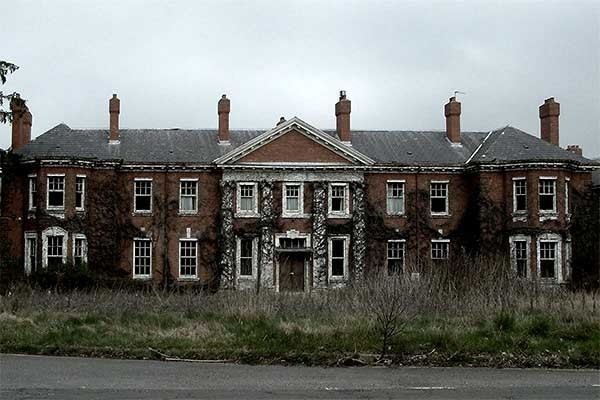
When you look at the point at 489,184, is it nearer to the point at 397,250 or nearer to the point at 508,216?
the point at 508,216

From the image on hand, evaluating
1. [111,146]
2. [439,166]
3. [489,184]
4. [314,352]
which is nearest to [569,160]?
[489,184]

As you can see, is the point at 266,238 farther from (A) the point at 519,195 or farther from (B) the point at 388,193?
(A) the point at 519,195

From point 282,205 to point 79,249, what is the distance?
35.3ft

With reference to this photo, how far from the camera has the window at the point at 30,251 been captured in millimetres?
38000

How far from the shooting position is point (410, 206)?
40.7 m

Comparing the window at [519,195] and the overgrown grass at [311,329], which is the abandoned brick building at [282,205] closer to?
the window at [519,195]

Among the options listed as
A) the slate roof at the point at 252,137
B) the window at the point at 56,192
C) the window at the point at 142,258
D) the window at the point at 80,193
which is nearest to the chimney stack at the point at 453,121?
the slate roof at the point at 252,137

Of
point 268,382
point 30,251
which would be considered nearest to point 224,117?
point 30,251

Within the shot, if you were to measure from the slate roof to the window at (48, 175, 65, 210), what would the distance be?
3.98 ft

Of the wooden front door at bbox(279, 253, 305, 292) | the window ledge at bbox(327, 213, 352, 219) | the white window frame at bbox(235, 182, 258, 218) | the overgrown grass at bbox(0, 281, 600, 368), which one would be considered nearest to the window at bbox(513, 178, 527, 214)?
the window ledge at bbox(327, 213, 352, 219)

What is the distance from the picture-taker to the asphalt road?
11.2 m

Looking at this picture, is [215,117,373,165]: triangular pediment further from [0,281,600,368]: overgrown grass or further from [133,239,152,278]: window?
[0,281,600,368]: overgrown grass

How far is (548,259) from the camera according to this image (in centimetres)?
3866

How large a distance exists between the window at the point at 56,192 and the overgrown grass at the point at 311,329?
16.2 meters
